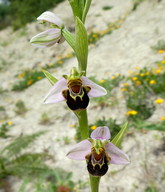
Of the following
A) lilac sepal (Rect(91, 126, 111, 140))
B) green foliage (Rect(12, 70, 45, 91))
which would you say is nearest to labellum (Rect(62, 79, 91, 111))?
lilac sepal (Rect(91, 126, 111, 140))

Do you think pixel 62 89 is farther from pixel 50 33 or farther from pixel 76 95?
pixel 50 33

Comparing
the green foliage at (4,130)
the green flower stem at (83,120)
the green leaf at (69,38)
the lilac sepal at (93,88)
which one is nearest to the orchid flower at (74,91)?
the lilac sepal at (93,88)

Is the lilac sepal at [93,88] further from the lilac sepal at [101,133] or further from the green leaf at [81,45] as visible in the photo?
the lilac sepal at [101,133]

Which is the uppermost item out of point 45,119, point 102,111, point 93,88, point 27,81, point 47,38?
point 47,38

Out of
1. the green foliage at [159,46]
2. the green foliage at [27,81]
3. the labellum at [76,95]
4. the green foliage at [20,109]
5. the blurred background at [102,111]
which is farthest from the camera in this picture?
the green foliage at [27,81]

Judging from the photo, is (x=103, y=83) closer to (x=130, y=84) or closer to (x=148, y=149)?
(x=130, y=84)

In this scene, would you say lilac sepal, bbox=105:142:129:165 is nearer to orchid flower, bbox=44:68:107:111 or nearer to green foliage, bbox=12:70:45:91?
orchid flower, bbox=44:68:107:111

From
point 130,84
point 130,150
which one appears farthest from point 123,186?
point 130,84

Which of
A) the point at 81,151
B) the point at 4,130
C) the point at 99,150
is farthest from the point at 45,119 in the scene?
the point at 99,150
